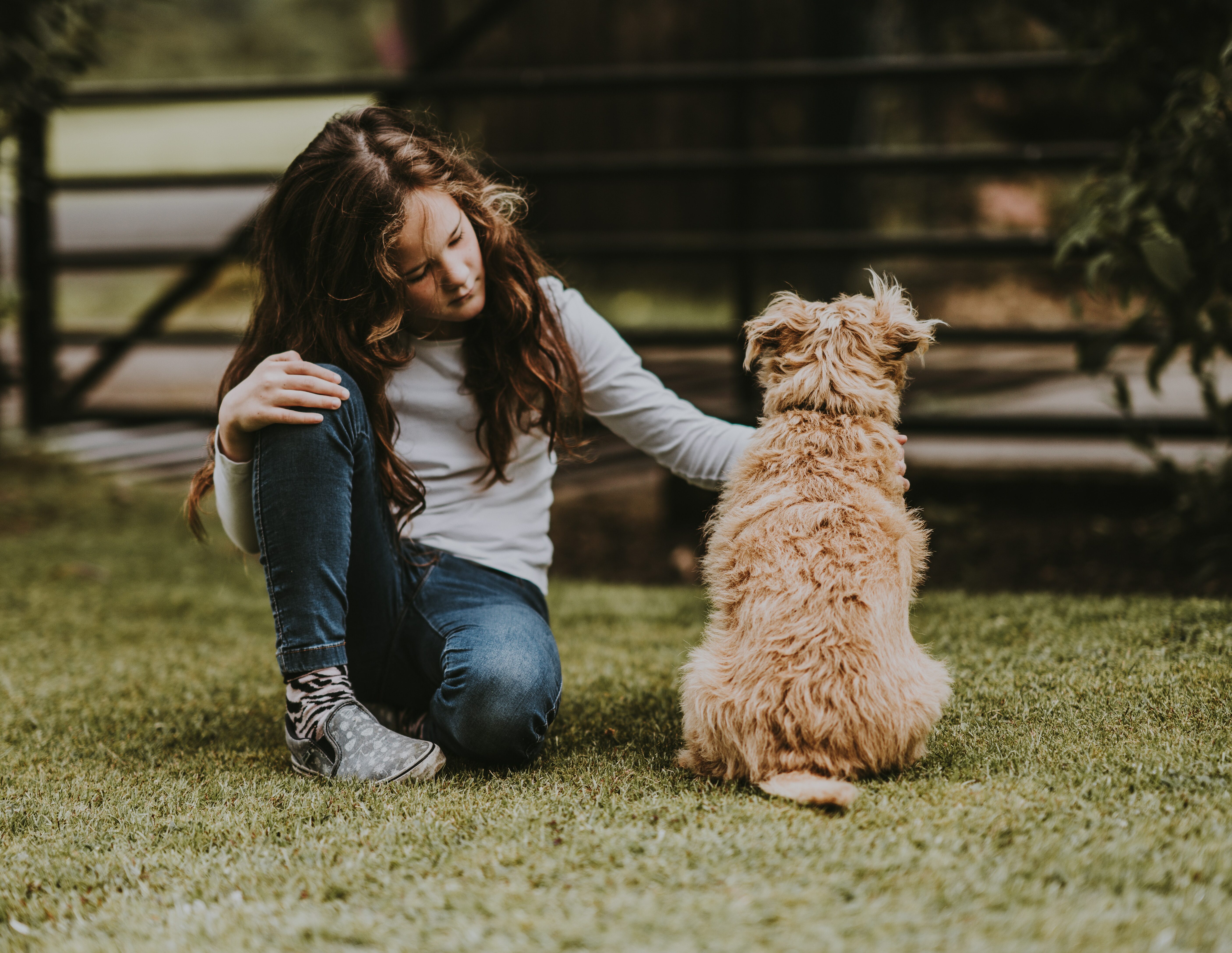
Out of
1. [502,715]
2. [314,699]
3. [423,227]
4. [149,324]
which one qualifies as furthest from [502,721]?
[149,324]

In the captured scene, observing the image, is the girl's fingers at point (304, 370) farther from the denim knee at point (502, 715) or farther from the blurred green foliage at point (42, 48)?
the blurred green foliage at point (42, 48)

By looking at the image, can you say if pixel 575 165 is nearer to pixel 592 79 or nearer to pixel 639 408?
pixel 592 79

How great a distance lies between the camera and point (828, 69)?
5.12 meters

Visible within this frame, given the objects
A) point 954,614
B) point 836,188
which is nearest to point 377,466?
point 954,614

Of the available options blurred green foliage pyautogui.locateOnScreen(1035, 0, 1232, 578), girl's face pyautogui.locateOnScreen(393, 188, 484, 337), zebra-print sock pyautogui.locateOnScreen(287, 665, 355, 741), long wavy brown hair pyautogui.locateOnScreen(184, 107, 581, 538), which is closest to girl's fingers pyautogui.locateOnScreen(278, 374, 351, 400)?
long wavy brown hair pyautogui.locateOnScreen(184, 107, 581, 538)

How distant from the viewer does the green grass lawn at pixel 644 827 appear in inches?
60.2

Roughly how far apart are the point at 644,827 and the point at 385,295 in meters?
1.25

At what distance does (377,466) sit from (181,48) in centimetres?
2570

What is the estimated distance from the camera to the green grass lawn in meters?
1.53

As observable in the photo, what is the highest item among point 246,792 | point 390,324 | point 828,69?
point 828,69

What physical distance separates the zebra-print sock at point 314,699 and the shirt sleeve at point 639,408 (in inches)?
34.4

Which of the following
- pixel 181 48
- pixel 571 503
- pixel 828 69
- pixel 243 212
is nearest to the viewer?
pixel 828 69

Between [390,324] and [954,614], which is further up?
[390,324]

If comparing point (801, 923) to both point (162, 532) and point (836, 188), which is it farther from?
point (836, 188)
